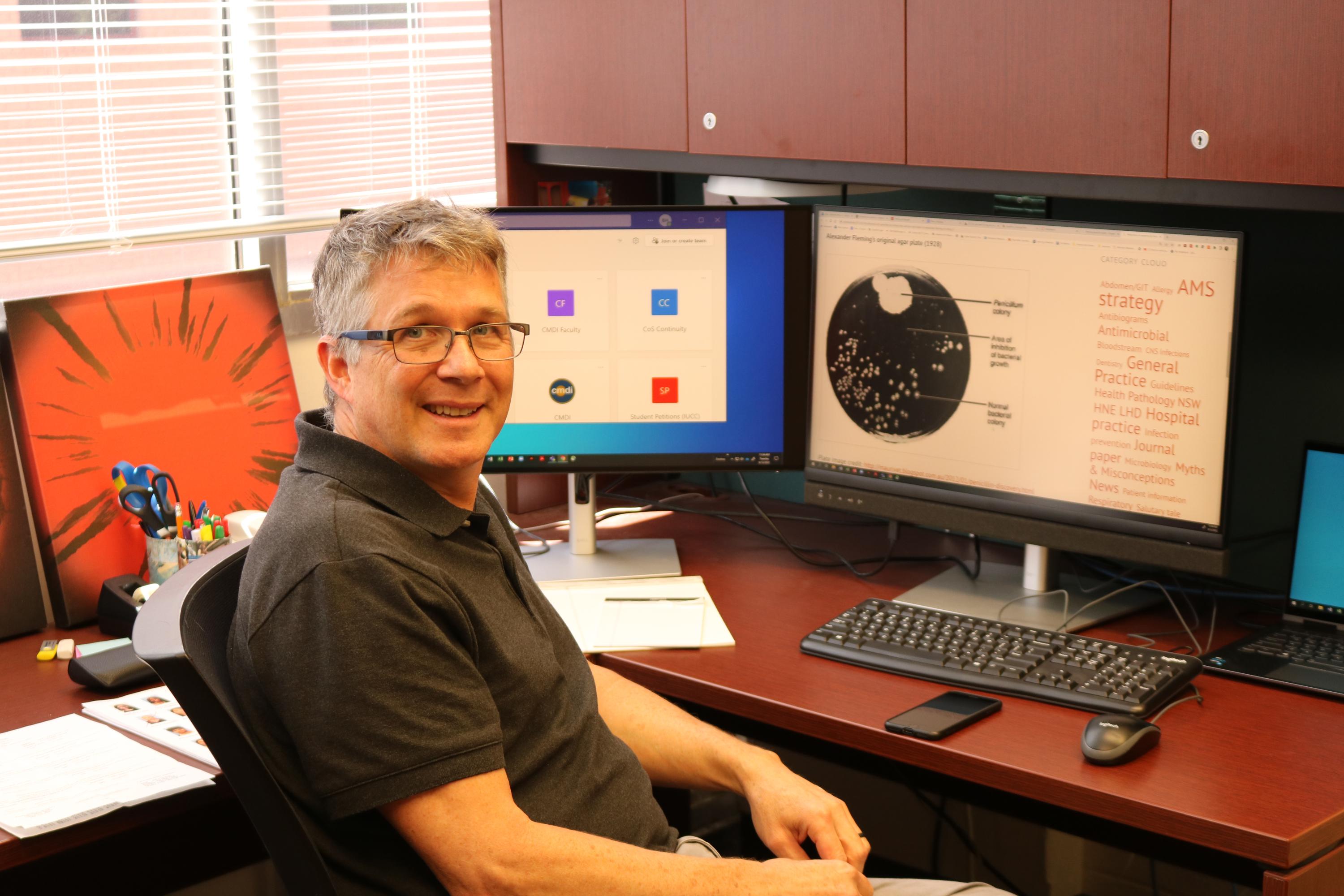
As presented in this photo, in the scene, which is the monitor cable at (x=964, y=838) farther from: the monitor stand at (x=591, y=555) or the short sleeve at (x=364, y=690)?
the short sleeve at (x=364, y=690)

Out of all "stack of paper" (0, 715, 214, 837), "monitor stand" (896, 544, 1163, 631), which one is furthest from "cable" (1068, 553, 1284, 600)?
"stack of paper" (0, 715, 214, 837)

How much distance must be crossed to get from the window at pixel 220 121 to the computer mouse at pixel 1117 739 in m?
1.55

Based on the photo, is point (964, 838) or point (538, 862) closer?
point (538, 862)

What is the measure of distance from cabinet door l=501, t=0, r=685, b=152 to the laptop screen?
102 cm

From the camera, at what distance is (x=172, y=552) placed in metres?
1.96

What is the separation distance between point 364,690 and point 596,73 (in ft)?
4.35

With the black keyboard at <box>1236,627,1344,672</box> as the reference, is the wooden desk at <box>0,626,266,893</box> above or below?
below

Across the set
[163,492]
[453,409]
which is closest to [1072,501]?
[453,409]

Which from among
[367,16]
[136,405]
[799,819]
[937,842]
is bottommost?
[937,842]

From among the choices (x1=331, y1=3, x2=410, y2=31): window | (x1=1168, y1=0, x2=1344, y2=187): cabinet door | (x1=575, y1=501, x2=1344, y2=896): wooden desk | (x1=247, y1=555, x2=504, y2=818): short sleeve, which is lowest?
(x1=575, y1=501, x2=1344, y2=896): wooden desk

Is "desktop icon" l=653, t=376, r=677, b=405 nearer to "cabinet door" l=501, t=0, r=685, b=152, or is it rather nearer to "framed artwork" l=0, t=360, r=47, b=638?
"cabinet door" l=501, t=0, r=685, b=152

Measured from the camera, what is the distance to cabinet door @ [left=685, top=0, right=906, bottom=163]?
1856 millimetres

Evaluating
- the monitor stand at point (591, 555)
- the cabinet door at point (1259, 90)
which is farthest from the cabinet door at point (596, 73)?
the cabinet door at point (1259, 90)

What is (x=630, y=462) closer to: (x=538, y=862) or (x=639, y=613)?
(x=639, y=613)
